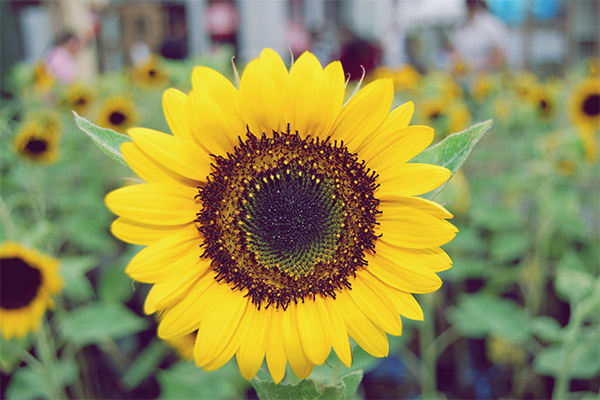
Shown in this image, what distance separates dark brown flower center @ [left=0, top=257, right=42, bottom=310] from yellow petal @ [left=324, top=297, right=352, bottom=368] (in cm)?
94

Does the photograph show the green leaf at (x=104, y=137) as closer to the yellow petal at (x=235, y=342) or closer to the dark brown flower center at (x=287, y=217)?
the dark brown flower center at (x=287, y=217)

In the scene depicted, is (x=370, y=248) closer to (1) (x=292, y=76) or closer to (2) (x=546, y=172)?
(1) (x=292, y=76)

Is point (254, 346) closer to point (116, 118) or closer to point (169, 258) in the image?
point (169, 258)

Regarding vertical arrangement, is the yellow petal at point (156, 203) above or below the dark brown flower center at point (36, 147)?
above

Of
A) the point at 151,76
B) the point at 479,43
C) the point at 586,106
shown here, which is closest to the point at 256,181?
the point at 586,106

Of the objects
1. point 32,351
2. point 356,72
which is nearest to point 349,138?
point 32,351

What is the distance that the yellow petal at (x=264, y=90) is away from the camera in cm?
56

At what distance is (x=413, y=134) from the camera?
1.95 ft

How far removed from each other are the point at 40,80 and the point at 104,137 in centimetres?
217

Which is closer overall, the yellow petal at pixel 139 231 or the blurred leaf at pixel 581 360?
the yellow petal at pixel 139 231

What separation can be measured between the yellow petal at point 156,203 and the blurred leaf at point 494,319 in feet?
4.32

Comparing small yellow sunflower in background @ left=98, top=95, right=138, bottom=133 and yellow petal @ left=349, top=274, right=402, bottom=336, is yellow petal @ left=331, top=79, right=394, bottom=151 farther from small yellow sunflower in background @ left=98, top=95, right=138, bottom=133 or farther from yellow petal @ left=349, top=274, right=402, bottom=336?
small yellow sunflower in background @ left=98, top=95, right=138, bottom=133

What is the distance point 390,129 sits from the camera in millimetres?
604

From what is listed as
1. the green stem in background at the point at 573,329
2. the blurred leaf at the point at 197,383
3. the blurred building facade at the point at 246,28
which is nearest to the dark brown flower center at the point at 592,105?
the green stem in background at the point at 573,329
